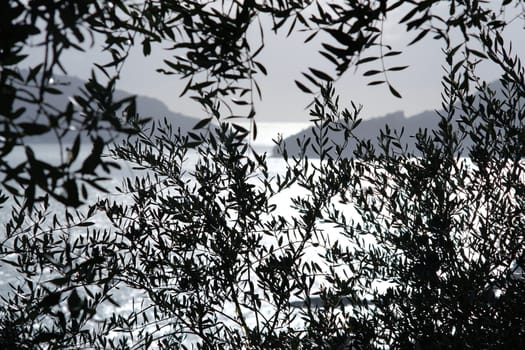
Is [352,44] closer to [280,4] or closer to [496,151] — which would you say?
[280,4]

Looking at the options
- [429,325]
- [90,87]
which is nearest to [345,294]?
[429,325]

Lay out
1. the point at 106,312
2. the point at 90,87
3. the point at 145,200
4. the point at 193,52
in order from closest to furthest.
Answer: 1. the point at 90,87
2. the point at 193,52
3. the point at 145,200
4. the point at 106,312

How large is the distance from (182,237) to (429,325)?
5.77 ft

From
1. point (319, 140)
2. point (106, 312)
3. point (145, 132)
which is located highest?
point (106, 312)

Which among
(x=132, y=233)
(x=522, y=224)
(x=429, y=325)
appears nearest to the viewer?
(x=429, y=325)

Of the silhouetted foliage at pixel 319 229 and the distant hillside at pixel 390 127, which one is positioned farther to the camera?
the distant hillside at pixel 390 127

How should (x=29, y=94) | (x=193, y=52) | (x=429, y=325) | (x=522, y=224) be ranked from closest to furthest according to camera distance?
(x=29, y=94), (x=193, y=52), (x=429, y=325), (x=522, y=224)

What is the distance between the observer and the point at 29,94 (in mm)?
1275

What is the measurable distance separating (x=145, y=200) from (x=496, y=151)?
2603 mm

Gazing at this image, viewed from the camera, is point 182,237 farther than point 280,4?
Yes

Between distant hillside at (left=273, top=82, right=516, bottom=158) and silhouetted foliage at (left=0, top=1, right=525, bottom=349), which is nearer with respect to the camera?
silhouetted foliage at (left=0, top=1, right=525, bottom=349)

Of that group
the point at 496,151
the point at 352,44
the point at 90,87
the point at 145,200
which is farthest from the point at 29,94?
the point at 496,151

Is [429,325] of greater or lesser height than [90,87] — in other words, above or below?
below

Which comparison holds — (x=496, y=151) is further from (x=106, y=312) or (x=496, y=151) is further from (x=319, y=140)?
(x=106, y=312)
